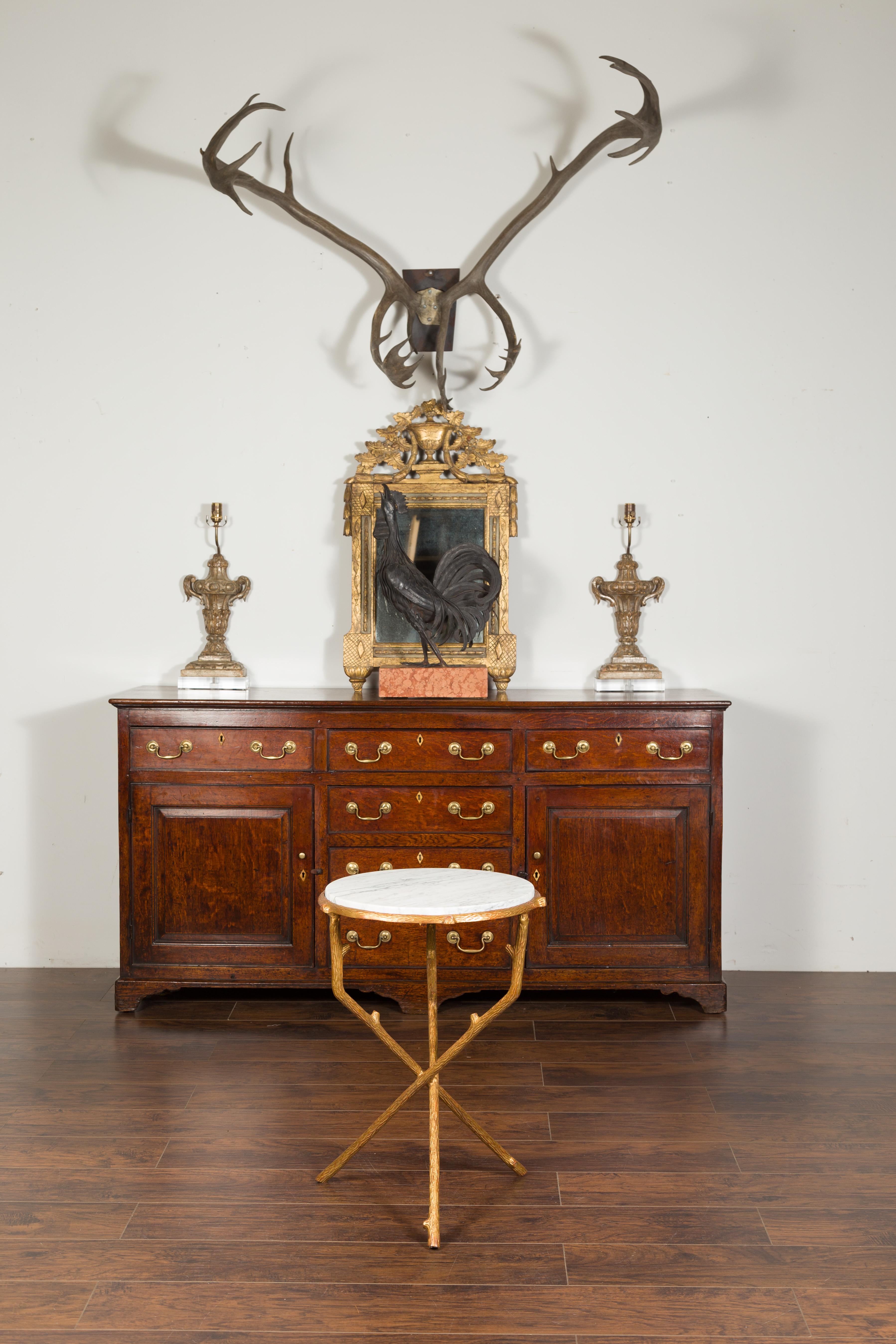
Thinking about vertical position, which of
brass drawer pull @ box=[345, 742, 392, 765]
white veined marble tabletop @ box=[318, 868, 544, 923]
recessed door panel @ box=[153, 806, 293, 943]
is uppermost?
brass drawer pull @ box=[345, 742, 392, 765]

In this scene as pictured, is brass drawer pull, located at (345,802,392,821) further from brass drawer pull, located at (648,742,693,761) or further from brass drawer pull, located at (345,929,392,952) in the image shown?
brass drawer pull, located at (648,742,693,761)

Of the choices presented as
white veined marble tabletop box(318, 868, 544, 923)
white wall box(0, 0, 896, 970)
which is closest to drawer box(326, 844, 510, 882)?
white wall box(0, 0, 896, 970)

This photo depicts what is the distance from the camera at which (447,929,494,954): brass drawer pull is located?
11.8ft

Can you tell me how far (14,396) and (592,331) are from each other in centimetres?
235

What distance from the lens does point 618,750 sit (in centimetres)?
361

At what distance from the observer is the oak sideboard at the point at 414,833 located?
361 centimetres

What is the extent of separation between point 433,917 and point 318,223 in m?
2.84

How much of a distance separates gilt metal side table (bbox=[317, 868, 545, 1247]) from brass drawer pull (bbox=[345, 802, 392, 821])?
101cm

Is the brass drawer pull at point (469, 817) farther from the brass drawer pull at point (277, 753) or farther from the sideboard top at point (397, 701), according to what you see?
the brass drawer pull at point (277, 753)

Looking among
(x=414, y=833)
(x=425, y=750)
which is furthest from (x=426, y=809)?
(x=425, y=750)

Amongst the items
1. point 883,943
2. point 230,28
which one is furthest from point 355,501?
point 883,943

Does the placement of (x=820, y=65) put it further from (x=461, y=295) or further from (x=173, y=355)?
(x=173, y=355)

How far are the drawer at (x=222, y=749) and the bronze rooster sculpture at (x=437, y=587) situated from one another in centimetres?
60

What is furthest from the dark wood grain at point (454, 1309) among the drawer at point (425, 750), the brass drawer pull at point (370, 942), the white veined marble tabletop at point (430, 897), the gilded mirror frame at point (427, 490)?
the gilded mirror frame at point (427, 490)
